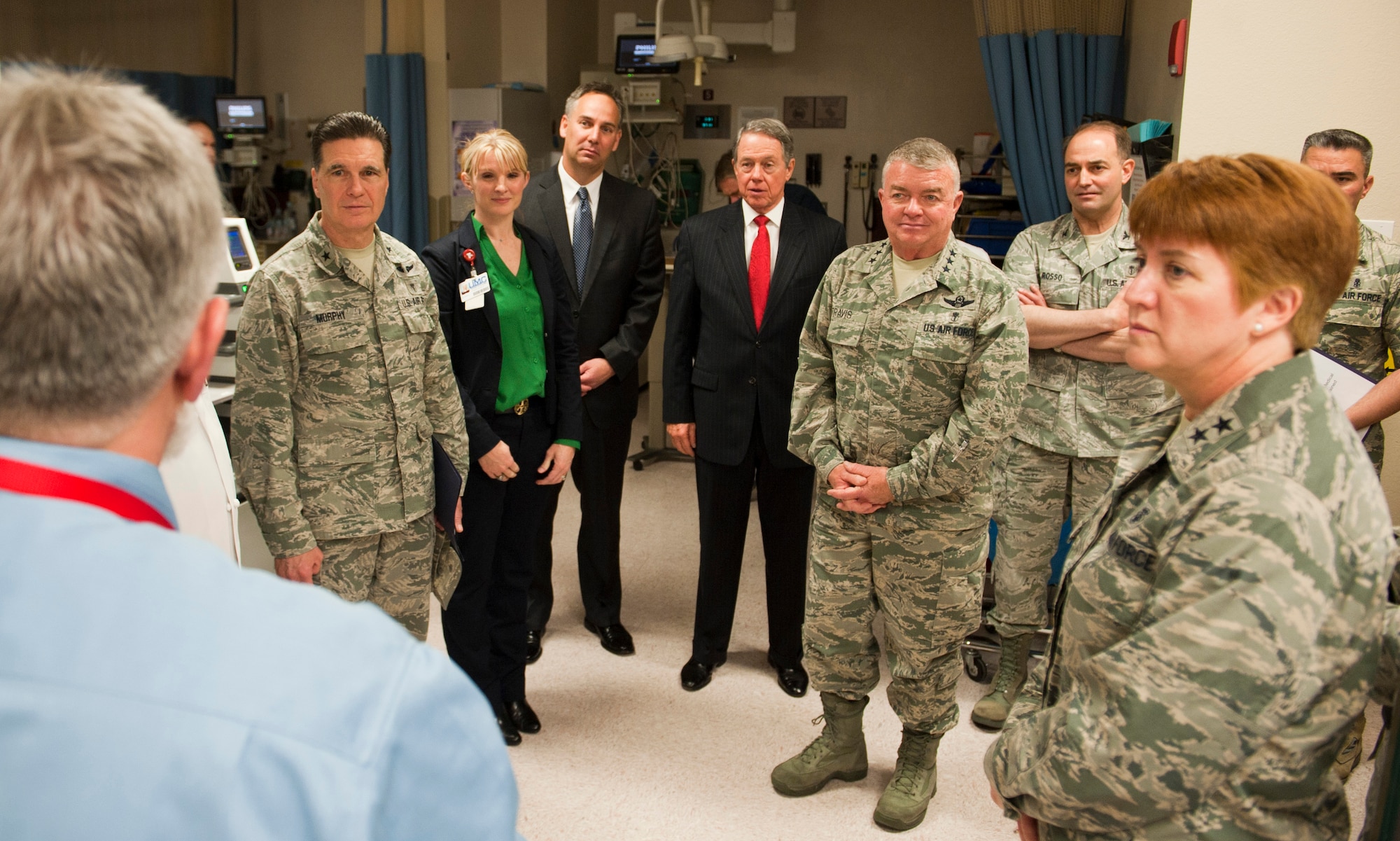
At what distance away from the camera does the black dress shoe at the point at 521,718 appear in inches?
101

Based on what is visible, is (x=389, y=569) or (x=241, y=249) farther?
(x=241, y=249)

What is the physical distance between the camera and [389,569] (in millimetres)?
2039

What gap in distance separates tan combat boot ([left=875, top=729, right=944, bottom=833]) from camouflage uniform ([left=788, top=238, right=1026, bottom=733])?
0.15 ft

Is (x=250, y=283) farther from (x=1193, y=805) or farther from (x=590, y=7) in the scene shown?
(x=590, y=7)

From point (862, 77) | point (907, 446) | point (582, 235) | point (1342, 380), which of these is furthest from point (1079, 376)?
point (862, 77)

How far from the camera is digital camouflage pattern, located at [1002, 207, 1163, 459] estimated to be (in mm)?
2453

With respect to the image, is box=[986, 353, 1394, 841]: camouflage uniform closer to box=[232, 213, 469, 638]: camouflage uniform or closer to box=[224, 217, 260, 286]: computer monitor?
box=[232, 213, 469, 638]: camouflage uniform

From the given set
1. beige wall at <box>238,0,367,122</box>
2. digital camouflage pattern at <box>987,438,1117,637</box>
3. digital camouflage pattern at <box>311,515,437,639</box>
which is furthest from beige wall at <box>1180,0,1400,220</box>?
beige wall at <box>238,0,367,122</box>

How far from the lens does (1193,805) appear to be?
963 mm

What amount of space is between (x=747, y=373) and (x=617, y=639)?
1005 millimetres

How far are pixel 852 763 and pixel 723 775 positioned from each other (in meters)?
0.32

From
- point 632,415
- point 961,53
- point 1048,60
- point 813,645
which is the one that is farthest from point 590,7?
point 813,645

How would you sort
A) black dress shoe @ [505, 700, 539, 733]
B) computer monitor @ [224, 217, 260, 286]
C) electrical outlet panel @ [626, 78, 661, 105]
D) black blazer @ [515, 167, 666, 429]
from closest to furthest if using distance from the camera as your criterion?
black dress shoe @ [505, 700, 539, 733] → black blazer @ [515, 167, 666, 429] → computer monitor @ [224, 217, 260, 286] → electrical outlet panel @ [626, 78, 661, 105]

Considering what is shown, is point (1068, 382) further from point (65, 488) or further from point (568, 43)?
point (568, 43)
